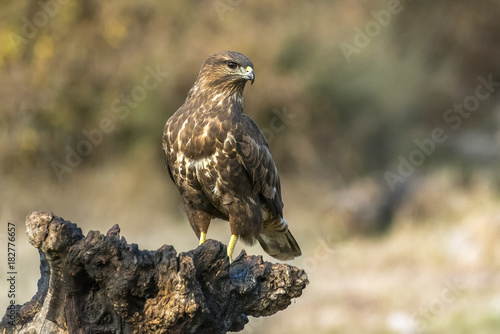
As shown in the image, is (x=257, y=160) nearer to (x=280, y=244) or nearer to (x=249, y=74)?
(x=249, y=74)

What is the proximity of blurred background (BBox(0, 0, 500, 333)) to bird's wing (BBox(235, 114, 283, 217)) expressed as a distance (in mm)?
4978

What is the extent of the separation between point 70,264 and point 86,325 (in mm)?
339

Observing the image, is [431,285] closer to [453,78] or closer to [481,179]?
[481,179]

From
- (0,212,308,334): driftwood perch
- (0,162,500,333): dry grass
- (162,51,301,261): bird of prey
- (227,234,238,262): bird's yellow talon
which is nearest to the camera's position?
(0,212,308,334): driftwood perch

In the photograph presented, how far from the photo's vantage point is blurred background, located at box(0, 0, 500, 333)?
424 inches

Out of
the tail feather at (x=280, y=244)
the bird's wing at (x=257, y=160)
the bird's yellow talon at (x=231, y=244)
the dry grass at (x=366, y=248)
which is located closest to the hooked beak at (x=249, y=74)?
the bird's wing at (x=257, y=160)

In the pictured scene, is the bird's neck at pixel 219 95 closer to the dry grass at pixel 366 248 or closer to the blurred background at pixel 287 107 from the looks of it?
the dry grass at pixel 366 248

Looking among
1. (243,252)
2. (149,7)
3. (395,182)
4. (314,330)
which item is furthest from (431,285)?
(149,7)

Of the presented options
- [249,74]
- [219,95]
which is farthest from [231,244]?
[249,74]

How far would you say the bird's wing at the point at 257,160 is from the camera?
4.50 m

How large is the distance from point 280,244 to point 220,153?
1080 millimetres

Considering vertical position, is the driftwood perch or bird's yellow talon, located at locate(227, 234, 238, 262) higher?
bird's yellow talon, located at locate(227, 234, 238, 262)

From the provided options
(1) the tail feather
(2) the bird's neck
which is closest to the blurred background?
(1) the tail feather

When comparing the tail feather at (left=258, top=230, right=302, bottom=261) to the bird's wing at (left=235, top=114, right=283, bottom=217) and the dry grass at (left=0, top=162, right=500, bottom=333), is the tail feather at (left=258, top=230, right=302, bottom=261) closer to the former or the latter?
the bird's wing at (left=235, top=114, right=283, bottom=217)
